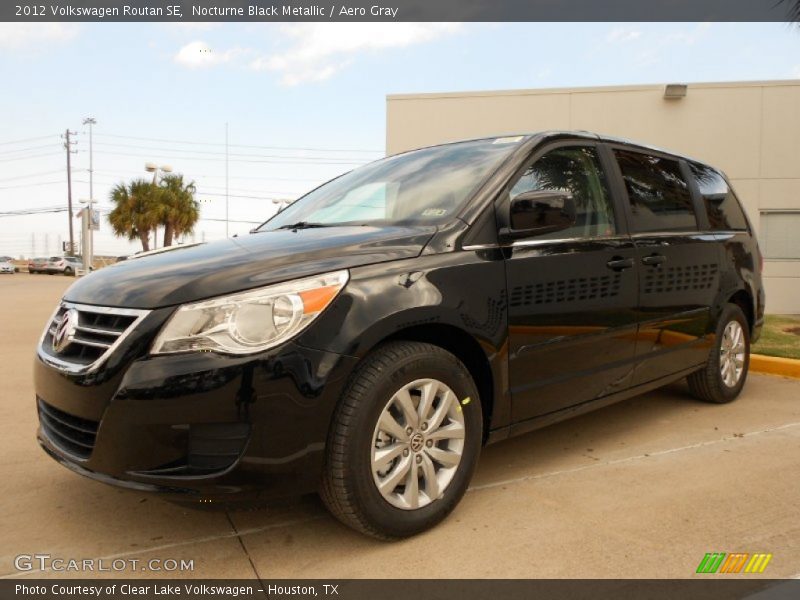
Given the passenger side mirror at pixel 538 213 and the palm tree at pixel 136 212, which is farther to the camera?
the palm tree at pixel 136 212

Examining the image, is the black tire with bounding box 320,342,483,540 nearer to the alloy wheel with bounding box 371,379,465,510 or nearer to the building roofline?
the alloy wheel with bounding box 371,379,465,510

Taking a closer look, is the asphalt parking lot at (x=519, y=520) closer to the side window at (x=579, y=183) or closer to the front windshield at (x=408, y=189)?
the side window at (x=579, y=183)

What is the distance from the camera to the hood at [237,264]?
2.31 metres

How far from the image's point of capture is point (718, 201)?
4.68m

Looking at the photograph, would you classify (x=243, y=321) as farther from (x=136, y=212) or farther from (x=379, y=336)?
(x=136, y=212)

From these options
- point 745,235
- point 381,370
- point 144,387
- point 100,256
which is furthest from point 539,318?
point 100,256

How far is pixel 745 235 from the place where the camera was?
4.85m

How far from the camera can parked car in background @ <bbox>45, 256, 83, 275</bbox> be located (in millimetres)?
43656

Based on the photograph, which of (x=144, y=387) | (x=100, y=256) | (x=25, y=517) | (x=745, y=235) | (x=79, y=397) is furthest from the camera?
(x=100, y=256)

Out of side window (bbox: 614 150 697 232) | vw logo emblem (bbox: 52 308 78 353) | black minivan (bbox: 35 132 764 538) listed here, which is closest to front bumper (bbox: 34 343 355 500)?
black minivan (bbox: 35 132 764 538)

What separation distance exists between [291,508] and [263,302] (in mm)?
1129

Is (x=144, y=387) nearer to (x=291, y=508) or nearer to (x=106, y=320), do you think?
(x=106, y=320)

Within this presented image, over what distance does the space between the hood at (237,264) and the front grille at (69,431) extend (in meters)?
0.45
